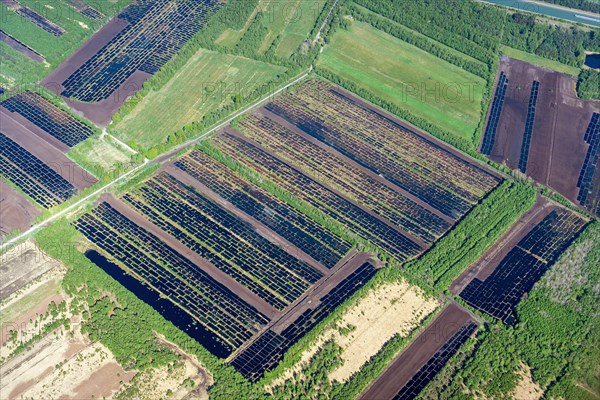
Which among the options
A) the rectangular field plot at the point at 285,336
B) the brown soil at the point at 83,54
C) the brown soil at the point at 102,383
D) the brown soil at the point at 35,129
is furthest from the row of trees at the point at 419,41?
the brown soil at the point at 102,383

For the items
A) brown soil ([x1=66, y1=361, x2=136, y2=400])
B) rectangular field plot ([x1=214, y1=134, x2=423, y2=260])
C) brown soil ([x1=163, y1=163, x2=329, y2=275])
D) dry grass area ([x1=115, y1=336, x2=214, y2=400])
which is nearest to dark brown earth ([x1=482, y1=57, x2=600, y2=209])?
rectangular field plot ([x1=214, y1=134, x2=423, y2=260])

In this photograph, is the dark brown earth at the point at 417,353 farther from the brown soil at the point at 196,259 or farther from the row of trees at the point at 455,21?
the row of trees at the point at 455,21

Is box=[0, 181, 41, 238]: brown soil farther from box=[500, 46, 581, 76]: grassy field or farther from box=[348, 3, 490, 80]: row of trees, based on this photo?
box=[500, 46, 581, 76]: grassy field

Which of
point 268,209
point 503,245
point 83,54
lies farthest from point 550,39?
point 83,54

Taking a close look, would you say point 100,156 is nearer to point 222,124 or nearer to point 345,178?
point 222,124

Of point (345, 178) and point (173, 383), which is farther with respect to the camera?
point (345, 178)

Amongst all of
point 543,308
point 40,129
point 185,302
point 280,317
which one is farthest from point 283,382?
point 40,129

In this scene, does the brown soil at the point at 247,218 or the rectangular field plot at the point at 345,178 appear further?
the rectangular field plot at the point at 345,178
